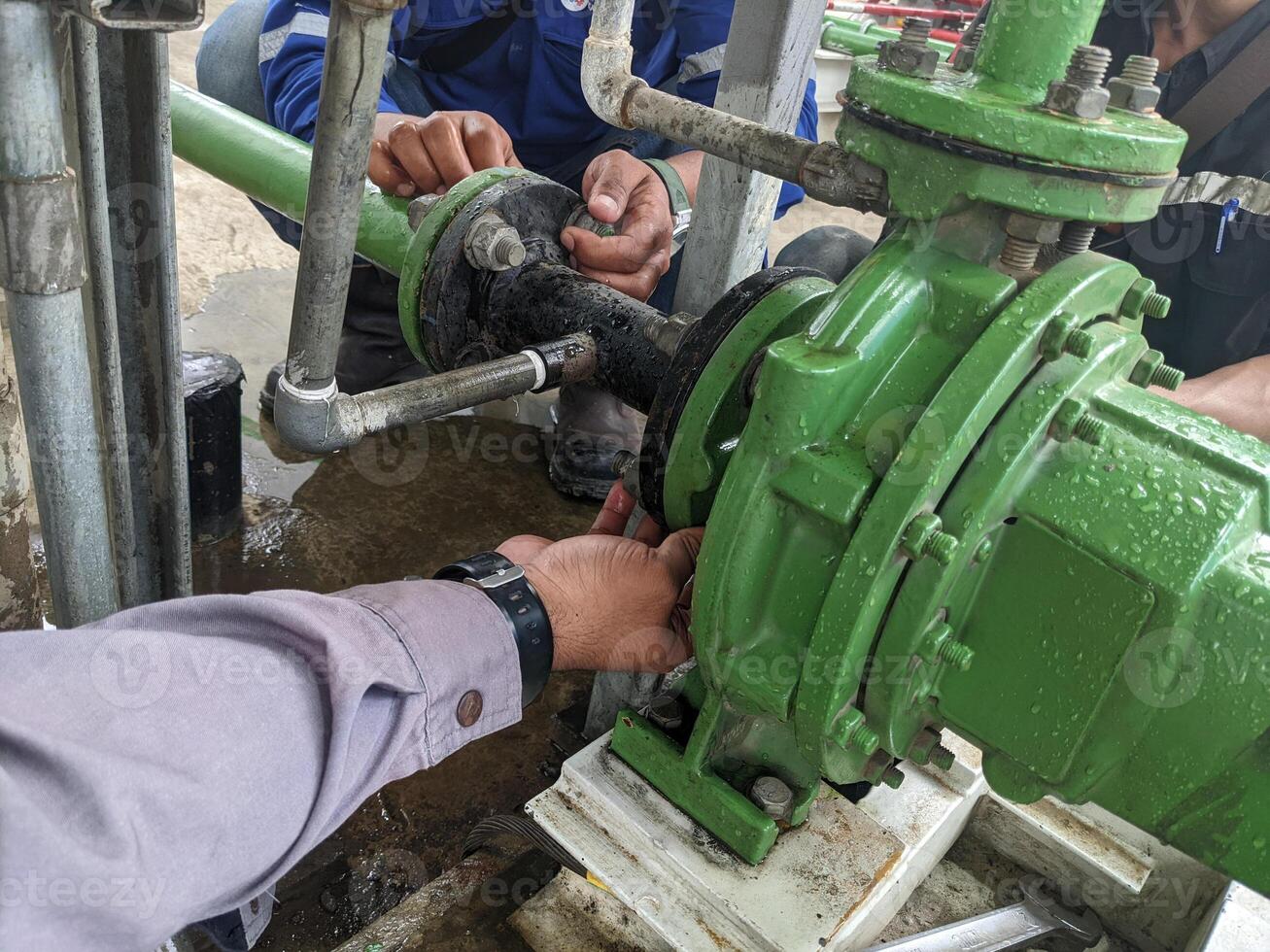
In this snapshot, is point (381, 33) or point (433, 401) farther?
point (433, 401)

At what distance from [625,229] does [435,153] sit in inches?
11.4

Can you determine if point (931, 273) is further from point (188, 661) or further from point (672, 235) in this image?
point (672, 235)

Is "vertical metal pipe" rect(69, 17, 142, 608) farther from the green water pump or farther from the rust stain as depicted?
the rust stain

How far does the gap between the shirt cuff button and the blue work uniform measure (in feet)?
4.71

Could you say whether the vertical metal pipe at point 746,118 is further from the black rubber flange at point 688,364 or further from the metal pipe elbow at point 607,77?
the black rubber flange at point 688,364

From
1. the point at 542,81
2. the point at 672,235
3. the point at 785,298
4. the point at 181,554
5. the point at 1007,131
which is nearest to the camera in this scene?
the point at 1007,131

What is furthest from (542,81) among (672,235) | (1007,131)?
(1007,131)

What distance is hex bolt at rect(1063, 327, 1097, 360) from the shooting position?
2.22ft

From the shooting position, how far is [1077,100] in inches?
26.1

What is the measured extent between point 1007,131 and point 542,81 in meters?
1.66

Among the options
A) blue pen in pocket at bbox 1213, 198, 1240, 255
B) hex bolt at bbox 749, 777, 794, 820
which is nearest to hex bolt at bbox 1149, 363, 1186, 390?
hex bolt at bbox 749, 777, 794, 820

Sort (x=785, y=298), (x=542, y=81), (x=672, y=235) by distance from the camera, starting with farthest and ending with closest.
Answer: (x=542, y=81) < (x=672, y=235) < (x=785, y=298)

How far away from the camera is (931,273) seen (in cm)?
74

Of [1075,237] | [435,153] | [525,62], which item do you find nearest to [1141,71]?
[1075,237]
